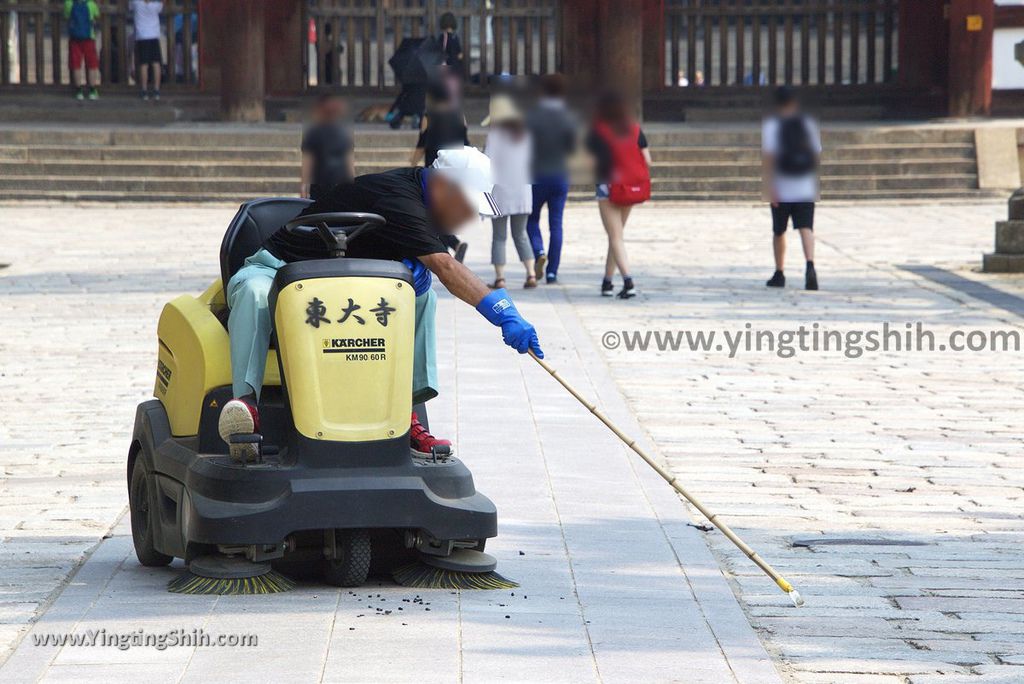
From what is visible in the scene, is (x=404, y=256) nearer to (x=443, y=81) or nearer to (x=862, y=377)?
(x=862, y=377)

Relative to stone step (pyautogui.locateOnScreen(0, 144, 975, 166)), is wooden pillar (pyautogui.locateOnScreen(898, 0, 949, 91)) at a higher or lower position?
higher

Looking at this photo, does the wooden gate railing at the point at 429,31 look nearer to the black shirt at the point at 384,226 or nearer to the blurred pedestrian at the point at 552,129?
the blurred pedestrian at the point at 552,129

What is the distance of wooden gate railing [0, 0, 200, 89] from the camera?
1001 inches

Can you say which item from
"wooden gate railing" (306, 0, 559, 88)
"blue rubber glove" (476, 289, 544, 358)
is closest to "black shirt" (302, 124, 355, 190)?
"blue rubber glove" (476, 289, 544, 358)

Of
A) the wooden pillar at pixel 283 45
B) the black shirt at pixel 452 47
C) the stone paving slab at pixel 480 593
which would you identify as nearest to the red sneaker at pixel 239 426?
the stone paving slab at pixel 480 593

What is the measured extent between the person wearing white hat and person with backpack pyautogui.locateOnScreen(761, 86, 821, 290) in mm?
4963

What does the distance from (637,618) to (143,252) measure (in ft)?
38.7

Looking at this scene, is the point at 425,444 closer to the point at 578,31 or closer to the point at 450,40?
the point at 450,40

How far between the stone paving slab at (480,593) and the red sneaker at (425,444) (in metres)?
0.46

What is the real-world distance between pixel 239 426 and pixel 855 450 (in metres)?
3.68

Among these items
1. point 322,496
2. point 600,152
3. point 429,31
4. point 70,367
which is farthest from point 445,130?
point 429,31

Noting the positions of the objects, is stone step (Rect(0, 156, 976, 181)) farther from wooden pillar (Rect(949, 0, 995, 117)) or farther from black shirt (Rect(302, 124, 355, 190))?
black shirt (Rect(302, 124, 355, 190))

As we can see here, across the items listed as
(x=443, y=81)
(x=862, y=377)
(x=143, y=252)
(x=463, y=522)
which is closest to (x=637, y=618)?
(x=463, y=522)

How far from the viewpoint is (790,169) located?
12133 millimetres
